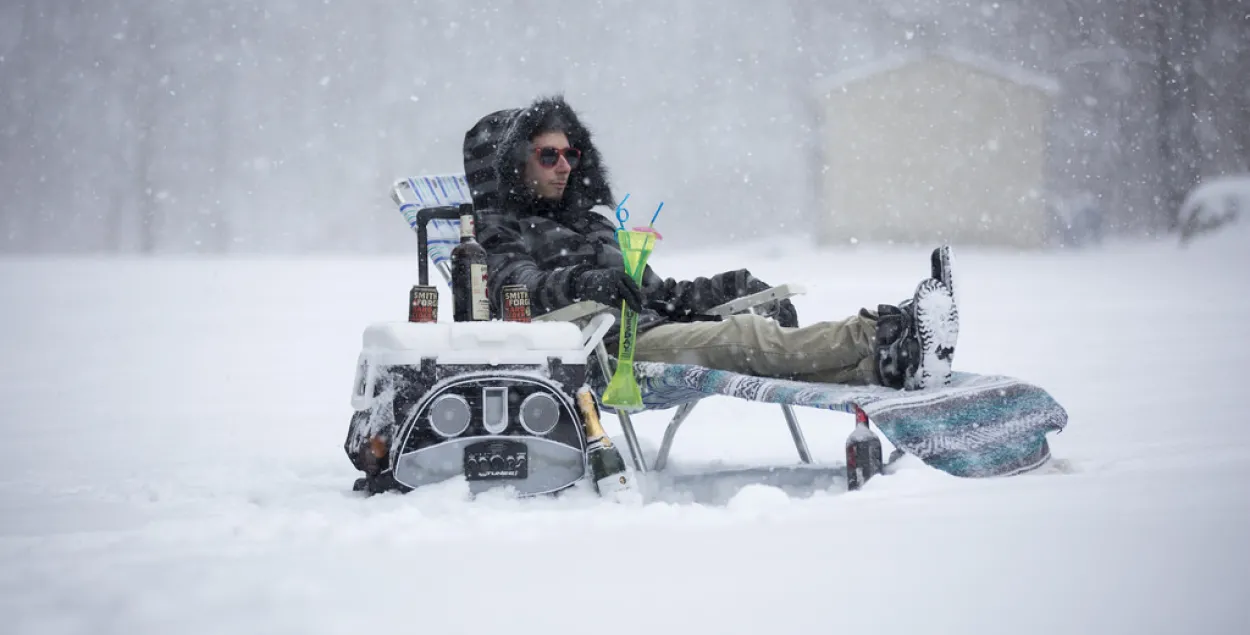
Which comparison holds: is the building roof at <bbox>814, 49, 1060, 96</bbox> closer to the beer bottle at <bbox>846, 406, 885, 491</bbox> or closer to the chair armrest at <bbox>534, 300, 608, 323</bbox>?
the chair armrest at <bbox>534, 300, 608, 323</bbox>

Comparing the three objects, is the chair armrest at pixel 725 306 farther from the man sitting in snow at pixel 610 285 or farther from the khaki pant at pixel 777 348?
the khaki pant at pixel 777 348

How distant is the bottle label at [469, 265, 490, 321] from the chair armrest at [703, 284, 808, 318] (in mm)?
790

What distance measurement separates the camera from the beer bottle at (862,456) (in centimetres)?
249

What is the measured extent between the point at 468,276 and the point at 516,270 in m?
0.20

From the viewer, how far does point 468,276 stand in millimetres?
2883

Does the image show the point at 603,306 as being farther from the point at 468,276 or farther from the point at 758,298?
the point at 758,298

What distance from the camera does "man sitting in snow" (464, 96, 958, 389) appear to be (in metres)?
2.72

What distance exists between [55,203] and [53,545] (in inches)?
627

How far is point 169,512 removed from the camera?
251cm

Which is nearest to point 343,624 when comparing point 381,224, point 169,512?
point 169,512

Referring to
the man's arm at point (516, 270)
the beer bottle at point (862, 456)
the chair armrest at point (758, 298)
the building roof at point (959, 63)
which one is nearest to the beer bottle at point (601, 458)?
the man's arm at point (516, 270)

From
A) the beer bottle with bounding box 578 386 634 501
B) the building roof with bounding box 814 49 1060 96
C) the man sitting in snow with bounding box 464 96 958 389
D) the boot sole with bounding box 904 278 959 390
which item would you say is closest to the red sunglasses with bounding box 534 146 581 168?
the man sitting in snow with bounding box 464 96 958 389

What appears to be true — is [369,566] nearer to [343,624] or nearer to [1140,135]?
[343,624]

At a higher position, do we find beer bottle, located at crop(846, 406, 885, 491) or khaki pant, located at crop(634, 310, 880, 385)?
khaki pant, located at crop(634, 310, 880, 385)
